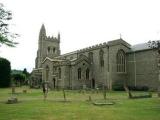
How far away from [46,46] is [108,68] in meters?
40.1

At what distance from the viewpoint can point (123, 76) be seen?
2313 inches

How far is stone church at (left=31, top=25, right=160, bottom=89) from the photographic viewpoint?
53.9m

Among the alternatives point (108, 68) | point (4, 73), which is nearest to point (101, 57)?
point (108, 68)

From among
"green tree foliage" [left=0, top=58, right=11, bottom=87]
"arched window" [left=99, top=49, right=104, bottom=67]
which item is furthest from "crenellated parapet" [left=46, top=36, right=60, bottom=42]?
"arched window" [left=99, top=49, right=104, bottom=67]

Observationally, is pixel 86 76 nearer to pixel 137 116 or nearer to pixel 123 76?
pixel 123 76

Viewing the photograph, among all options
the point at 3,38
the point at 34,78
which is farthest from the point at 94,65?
the point at 3,38

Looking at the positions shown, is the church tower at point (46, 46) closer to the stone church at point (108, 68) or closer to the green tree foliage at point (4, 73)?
the green tree foliage at point (4, 73)

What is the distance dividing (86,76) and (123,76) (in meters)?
8.87

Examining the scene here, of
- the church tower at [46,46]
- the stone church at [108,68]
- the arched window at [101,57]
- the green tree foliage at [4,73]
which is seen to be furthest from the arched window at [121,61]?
the church tower at [46,46]

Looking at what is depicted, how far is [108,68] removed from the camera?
57812 mm

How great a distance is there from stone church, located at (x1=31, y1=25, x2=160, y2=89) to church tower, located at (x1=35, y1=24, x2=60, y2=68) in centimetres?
2538

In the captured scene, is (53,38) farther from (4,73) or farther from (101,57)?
(101,57)

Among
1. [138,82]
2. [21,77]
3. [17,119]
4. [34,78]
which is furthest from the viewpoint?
[21,77]

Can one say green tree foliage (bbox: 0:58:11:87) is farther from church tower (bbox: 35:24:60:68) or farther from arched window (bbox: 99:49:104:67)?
arched window (bbox: 99:49:104:67)
